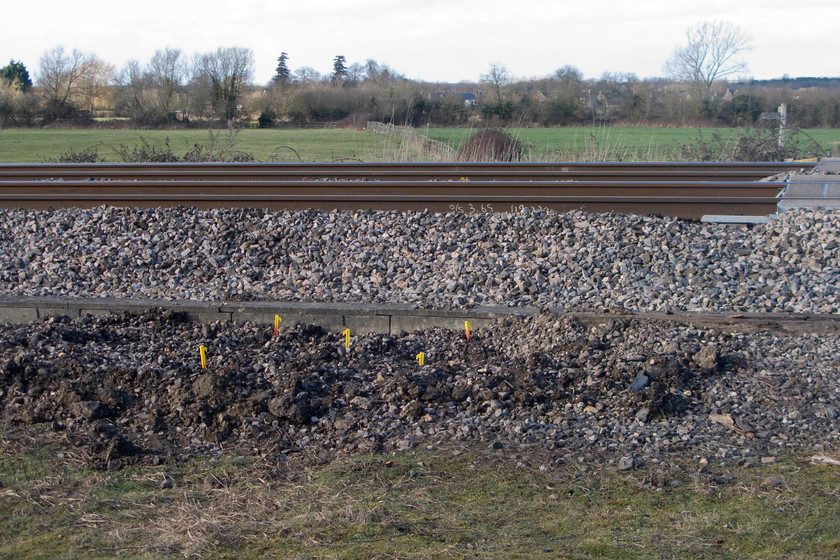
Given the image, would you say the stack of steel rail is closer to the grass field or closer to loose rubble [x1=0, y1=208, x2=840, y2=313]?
loose rubble [x1=0, y1=208, x2=840, y2=313]

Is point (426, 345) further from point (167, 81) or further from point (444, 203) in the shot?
point (167, 81)

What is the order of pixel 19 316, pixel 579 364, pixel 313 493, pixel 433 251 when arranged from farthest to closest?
pixel 433 251, pixel 19 316, pixel 579 364, pixel 313 493

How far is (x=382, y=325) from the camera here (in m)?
6.94

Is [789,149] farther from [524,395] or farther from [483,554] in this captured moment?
[483,554]

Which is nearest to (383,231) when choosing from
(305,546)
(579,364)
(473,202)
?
(473,202)

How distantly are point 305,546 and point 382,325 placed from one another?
360 cm

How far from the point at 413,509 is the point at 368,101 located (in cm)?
Answer: 4353

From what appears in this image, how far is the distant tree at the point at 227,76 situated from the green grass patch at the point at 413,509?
1285 inches

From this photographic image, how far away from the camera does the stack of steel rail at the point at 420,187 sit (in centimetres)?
930

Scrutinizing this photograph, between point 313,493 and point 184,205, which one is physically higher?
point 184,205

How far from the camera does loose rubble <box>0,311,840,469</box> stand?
15.6ft

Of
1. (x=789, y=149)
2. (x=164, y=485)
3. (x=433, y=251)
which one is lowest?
(x=164, y=485)

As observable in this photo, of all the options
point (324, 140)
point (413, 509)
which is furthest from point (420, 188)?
point (324, 140)

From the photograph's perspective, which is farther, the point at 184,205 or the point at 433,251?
the point at 184,205
